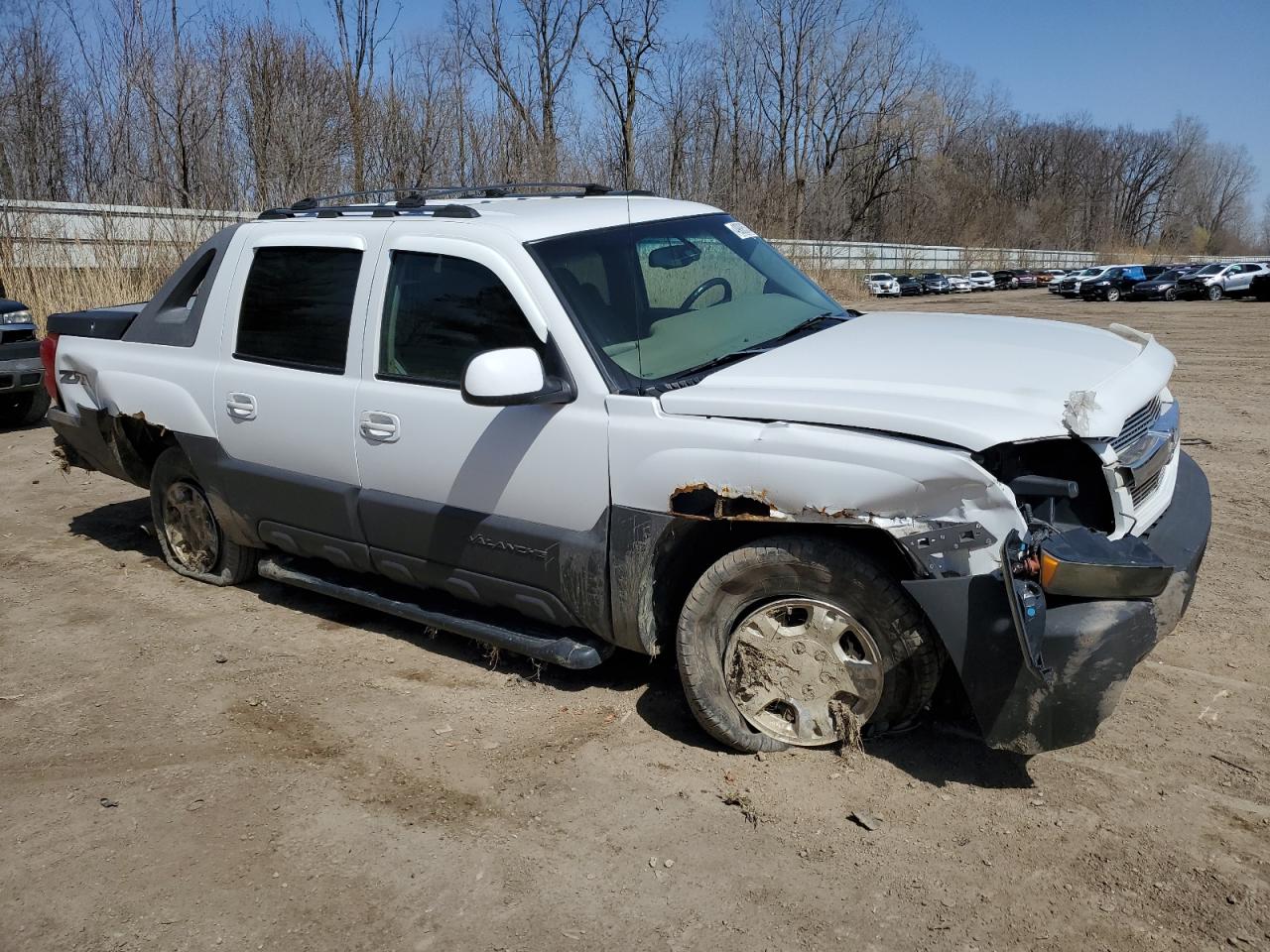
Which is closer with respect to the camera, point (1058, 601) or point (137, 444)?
point (1058, 601)

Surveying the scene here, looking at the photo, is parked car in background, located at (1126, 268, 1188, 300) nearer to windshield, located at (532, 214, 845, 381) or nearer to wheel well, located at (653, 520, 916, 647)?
windshield, located at (532, 214, 845, 381)

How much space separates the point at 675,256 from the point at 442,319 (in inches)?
40.9

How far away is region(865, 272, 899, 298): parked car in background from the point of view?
4919 cm

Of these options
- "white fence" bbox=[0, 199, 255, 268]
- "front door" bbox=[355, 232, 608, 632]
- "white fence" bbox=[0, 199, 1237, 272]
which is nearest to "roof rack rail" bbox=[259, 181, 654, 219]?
"front door" bbox=[355, 232, 608, 632]

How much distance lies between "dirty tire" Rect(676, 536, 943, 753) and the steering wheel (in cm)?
129

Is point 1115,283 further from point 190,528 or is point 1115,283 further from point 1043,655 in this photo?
point 1043,655

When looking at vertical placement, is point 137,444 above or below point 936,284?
below

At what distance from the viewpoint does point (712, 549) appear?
3682 millimetres

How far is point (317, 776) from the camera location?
367cm

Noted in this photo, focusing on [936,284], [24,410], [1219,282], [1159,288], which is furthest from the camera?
[936,284]

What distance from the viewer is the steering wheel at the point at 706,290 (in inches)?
169

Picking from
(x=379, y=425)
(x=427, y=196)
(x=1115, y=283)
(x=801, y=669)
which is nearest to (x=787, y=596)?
(x=801, y=669)

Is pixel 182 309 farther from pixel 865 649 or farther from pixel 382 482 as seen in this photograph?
pixel 865 649

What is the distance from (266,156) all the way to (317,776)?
18931 mm
